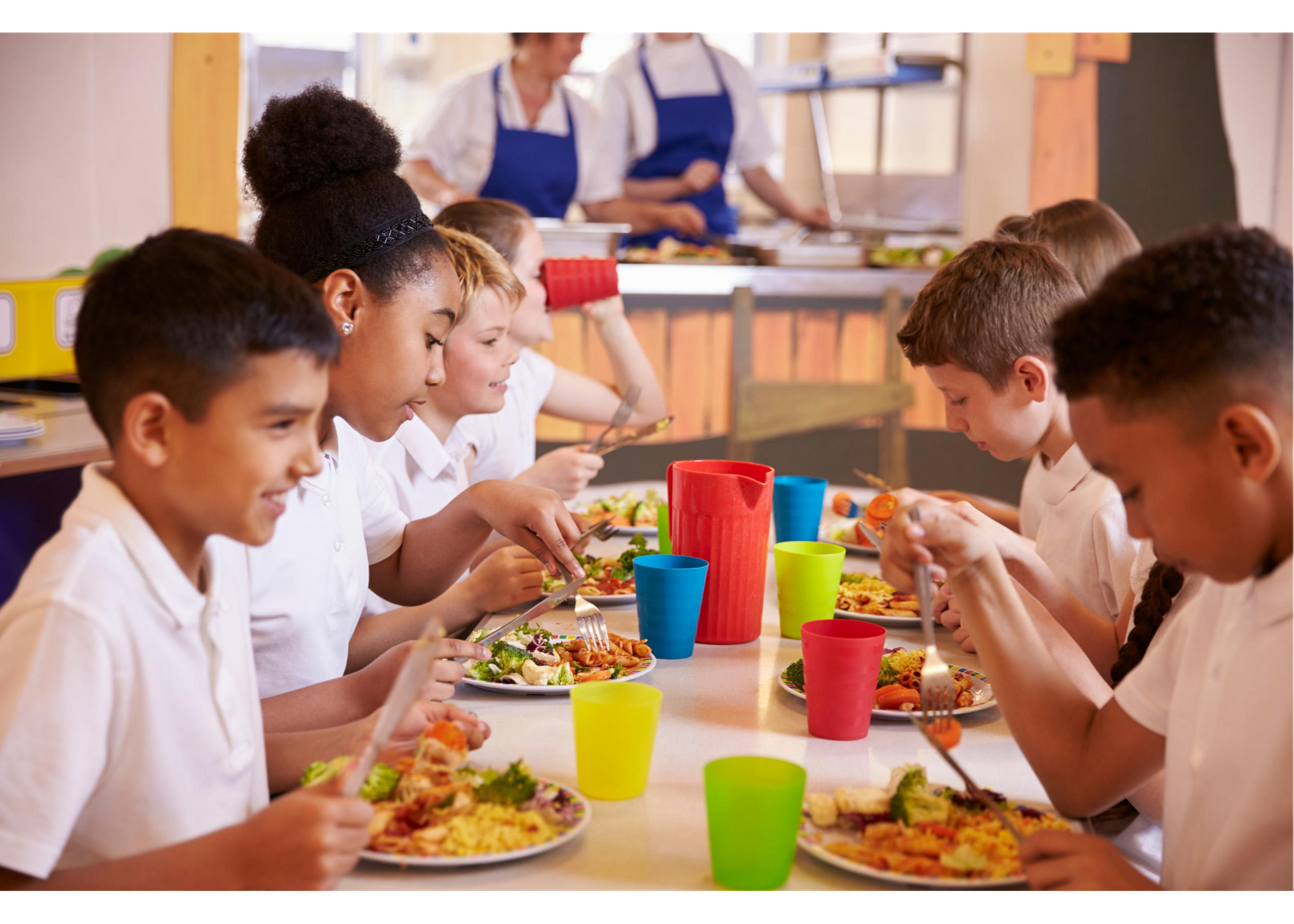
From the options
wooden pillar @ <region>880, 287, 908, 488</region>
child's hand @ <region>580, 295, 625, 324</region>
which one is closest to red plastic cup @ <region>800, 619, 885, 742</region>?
child's hand @ <region>580, 295, 625, 324</region>

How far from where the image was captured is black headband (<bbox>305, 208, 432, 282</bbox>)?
1451 mm

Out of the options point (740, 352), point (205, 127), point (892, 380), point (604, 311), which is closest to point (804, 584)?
point (604, 311)

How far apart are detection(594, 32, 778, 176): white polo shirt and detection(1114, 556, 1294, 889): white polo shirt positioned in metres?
4.14

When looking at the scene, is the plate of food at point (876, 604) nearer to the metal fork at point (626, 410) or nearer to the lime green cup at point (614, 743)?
the lime green cup at point (614, 743)

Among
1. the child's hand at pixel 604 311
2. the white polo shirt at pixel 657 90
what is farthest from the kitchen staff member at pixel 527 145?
the child's hand at pixel 604 311

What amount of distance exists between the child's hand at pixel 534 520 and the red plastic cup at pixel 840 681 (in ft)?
1.52

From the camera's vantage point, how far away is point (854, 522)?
2.13m

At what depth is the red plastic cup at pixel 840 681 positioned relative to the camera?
1.18 meters

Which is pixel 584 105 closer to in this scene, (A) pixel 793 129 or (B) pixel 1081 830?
(A) pixel 793 129

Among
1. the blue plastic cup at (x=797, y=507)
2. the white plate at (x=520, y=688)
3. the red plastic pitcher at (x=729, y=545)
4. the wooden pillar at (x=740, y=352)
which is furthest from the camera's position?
the wooden pillar at (x=740, y=352)

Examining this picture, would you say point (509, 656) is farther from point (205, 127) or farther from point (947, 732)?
point (205, 127)

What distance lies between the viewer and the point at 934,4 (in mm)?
3629

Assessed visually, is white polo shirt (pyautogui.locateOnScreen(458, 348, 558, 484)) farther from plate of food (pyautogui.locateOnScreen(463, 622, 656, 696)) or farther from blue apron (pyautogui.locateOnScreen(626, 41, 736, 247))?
blue apron (pyautogui.locateOnScreen(626, 41, 736, 247))

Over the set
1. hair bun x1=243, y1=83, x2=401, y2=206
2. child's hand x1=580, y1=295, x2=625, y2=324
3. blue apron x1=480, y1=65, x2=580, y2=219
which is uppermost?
blue apron x1=480, y1=65, x2=580, y2=219
